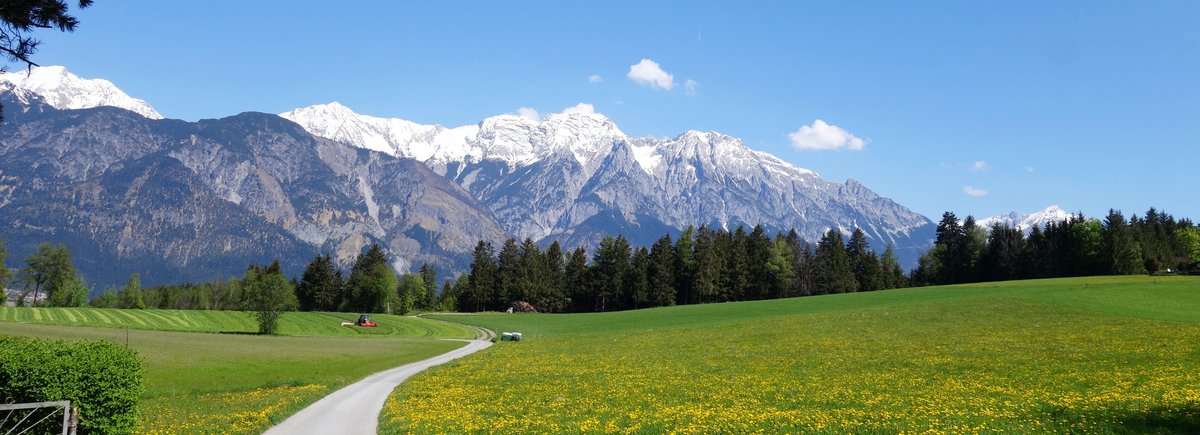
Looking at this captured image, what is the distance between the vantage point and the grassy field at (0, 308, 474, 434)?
23.5 metres

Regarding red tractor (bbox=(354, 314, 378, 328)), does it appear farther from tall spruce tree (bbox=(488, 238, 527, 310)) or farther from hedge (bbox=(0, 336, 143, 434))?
hedge (bbox=(0, 336, 143, 434))

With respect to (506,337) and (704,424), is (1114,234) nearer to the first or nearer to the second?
(506,337)

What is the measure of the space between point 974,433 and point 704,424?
7246 millimetres

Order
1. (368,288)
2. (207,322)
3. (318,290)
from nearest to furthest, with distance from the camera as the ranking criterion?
(207,322), (368,288), (318,290)

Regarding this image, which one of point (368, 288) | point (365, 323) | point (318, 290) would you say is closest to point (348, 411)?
point (365, 323)

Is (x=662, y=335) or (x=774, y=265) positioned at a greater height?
(x=774, y=265)

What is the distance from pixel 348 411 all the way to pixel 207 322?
276 feet

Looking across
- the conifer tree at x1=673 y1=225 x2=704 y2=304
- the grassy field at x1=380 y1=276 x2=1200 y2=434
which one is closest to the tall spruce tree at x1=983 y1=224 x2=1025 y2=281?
the conifer tree at x1=673 y1=225 x2=704 y2=304

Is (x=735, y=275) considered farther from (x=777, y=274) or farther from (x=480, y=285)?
(x=480, y=285)

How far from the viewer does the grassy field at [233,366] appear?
23.5 metres

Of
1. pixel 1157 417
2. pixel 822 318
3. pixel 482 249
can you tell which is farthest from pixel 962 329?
pixel 482 249

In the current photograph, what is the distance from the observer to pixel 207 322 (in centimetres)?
9388

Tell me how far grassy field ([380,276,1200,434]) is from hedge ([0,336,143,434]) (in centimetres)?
721

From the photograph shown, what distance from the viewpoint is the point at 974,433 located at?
57.5 feet
